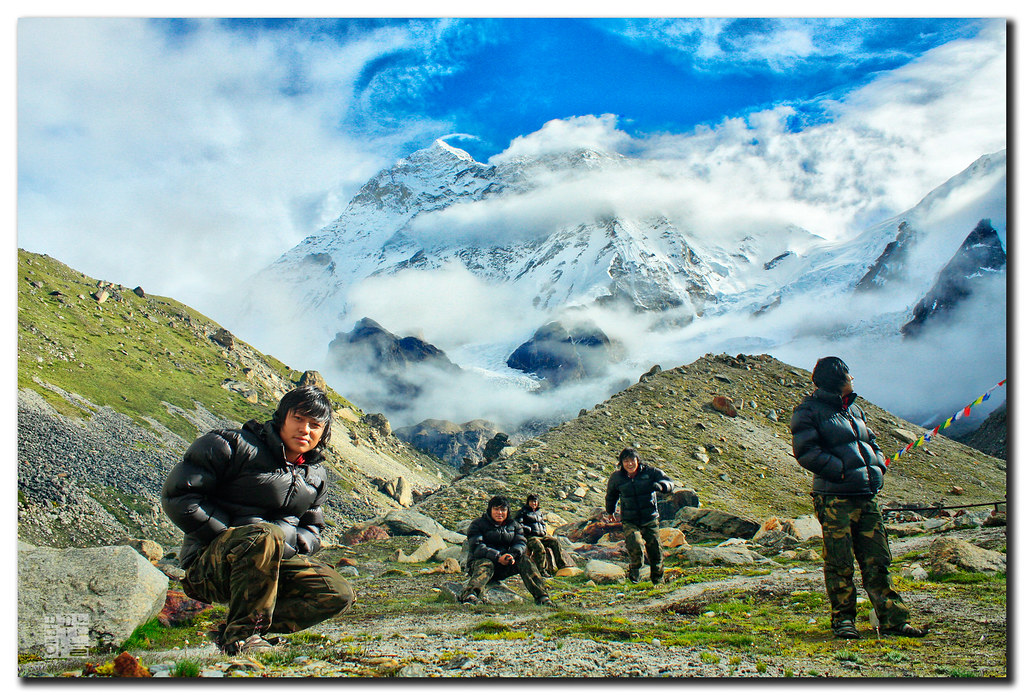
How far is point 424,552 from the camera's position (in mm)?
17344

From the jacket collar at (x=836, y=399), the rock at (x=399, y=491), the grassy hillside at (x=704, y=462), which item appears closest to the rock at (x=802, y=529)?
the grassy hillside at (x=704, y=462)

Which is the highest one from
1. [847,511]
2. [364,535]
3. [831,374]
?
[831,374]

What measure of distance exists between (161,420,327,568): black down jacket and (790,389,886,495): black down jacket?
201 inches

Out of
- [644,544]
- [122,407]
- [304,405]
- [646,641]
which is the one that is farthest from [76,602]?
[122,407]

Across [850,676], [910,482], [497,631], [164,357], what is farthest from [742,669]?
[164,357]

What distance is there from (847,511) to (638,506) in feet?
18.4

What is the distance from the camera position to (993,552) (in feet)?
32.3

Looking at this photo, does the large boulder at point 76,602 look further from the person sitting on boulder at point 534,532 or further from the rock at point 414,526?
the rock at point 414,526

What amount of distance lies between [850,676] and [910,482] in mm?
33513

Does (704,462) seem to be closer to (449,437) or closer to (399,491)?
(399,491)

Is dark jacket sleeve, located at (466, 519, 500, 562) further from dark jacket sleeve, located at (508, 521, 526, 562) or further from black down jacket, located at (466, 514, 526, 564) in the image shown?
dark jacket sleeve, located at (508, 521, 526, 562)

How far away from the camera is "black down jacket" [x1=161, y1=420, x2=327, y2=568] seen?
15.0 feet

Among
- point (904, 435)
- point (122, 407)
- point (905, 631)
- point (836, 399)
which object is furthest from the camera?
point (122, 407)

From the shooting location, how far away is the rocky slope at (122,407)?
88.3 feet
